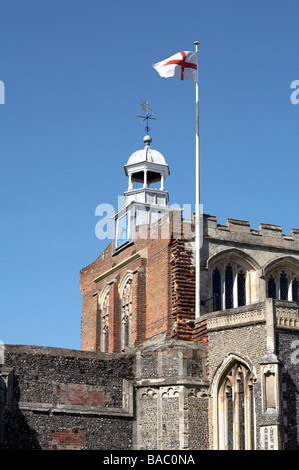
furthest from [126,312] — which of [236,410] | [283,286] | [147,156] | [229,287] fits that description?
[236,410]

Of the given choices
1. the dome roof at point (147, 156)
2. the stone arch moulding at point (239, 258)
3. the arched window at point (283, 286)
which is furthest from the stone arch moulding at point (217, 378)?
the dome roof at point (147, 156)

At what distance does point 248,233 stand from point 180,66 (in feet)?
25.2

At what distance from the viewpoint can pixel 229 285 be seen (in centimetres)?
4222

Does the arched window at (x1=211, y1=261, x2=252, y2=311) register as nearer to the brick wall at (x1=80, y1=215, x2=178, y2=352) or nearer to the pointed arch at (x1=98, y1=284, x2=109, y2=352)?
the brick wall at (x1=80, y1=215, x2=178, y2=352)

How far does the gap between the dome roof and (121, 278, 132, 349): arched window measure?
6.91 m

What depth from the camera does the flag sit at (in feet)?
143

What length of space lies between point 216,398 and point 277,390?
10.5 feet

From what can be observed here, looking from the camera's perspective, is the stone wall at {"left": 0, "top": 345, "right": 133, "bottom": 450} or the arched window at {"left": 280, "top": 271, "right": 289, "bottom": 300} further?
the arched window at {"left": 280, "top": 271, "right": 289, "bottom": 300}

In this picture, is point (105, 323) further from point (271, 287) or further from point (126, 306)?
point (271, 287)

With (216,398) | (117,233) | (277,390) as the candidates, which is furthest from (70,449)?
(117,233)

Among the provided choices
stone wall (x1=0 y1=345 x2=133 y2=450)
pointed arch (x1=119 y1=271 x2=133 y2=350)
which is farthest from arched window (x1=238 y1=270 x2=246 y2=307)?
stone wall (x1=0 y1=345 x2=133 y2=450)

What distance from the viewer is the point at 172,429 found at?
122 ft

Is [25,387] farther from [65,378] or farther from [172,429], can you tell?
[172,429]

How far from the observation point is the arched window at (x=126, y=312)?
146 ft
